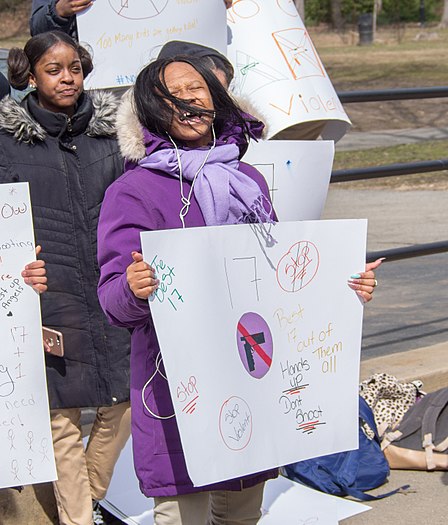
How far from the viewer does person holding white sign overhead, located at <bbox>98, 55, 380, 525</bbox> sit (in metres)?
2.85

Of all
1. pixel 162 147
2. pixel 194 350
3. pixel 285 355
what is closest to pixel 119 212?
pixel 162 147

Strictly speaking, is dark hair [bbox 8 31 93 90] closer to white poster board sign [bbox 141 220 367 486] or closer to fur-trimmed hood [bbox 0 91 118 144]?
fur-trimmed hood [bbox 0 91 118 144]

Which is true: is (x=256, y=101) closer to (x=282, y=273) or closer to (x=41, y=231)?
(x=41, y=231)

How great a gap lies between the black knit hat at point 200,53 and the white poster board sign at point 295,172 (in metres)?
0.39

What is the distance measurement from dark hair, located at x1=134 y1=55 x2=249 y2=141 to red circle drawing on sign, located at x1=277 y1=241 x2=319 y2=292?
0.37 m

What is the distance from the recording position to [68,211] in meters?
3.74

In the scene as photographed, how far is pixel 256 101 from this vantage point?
4.36 m

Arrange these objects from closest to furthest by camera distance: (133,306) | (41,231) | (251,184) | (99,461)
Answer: (133,306), (251,184), (41,231), (99,461)

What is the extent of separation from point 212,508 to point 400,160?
38.2 feet

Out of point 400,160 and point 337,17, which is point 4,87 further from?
point 337,17

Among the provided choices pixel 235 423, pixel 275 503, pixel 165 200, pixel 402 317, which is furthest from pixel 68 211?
pixel 402 317

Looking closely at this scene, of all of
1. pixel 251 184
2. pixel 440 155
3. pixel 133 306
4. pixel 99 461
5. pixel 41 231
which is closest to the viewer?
pixel 133 306

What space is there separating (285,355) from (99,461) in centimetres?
124

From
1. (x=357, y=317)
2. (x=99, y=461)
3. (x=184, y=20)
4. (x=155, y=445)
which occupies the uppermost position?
(x=184, y=20)
